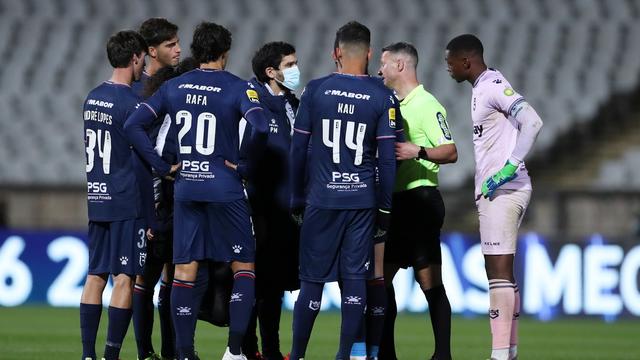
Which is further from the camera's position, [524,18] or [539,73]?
[524,18]

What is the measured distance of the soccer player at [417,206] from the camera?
32.7 feet

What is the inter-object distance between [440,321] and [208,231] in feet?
6.28

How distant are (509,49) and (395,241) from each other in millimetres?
15199

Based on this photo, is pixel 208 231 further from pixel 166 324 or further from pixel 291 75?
pixel 291 75

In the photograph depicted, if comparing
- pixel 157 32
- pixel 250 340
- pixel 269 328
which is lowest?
pixel 250 340

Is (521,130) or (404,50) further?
(404,50)

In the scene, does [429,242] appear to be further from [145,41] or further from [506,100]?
[145,41]

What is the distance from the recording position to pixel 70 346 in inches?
493

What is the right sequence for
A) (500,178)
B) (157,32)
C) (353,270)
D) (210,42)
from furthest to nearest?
1. (157,32)
2. (500,178)
3. (210,42)
4. (353,270)

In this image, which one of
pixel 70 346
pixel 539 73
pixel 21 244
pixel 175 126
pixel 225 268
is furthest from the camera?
pixel 539 73

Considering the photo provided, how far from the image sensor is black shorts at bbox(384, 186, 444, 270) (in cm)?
1005

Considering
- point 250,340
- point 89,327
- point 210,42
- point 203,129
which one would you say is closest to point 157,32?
point 210,42

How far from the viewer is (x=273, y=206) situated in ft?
33.9

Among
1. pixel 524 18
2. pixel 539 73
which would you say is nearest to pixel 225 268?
pixel 539 73
